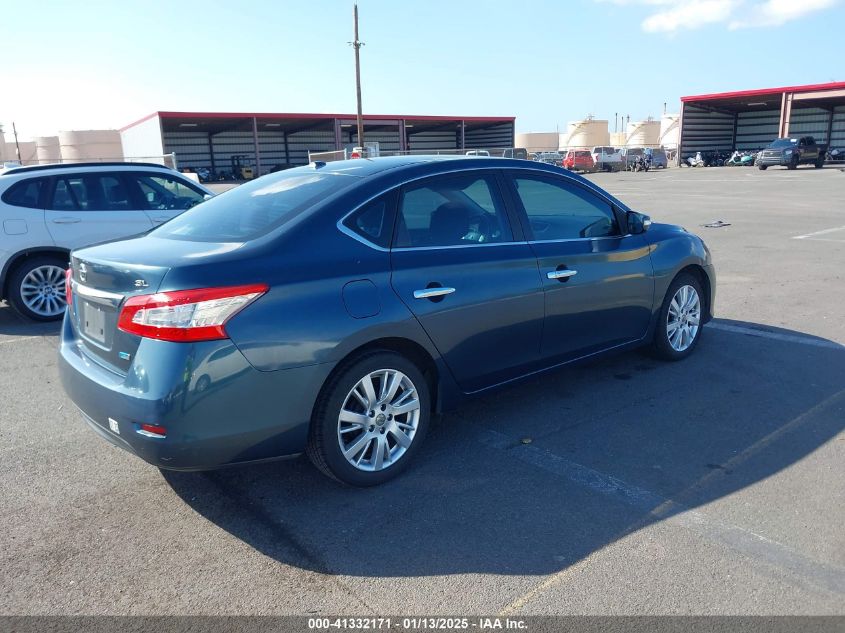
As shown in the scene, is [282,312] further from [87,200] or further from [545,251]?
[87,200]

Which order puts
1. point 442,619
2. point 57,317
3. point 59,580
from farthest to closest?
point 57,317
point 59,580
point 442,619

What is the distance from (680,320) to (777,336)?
1319mm

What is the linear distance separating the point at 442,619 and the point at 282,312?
1483 millimetres

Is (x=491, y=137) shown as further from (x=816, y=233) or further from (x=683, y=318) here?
(x=683, y=318)

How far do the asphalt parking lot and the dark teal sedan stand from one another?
0.38 m

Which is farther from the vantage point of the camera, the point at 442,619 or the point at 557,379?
the point at 557,379

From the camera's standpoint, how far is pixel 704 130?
58.8 m

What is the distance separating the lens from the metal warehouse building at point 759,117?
5034 centimetres

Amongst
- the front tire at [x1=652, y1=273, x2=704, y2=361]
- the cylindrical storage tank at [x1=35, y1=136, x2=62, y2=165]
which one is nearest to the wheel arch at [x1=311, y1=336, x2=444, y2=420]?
the front tire at [x1=652, y1=273, x2=704, y2=361]

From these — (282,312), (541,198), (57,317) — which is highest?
(541,198)

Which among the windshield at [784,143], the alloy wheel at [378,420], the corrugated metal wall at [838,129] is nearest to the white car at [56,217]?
the alloy wheel at [378,420]

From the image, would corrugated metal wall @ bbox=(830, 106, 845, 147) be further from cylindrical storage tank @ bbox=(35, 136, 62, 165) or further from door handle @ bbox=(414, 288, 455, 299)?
cylindrical storage tank @ bbox=(35, 136, 62, 165)

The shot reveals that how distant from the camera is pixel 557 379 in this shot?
5.30 meters

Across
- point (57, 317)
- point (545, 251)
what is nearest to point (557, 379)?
point (545, 251)
